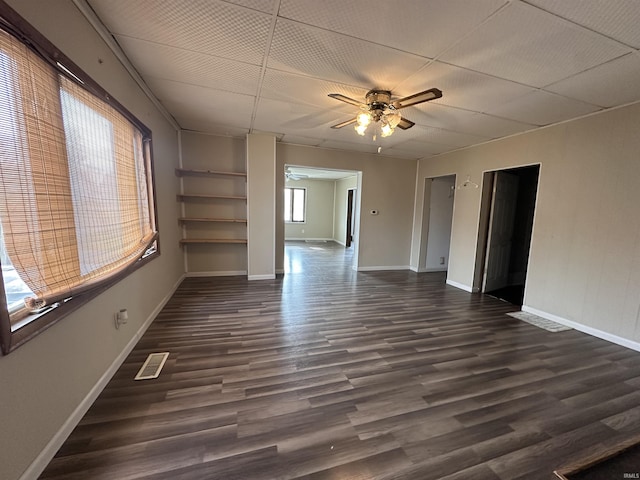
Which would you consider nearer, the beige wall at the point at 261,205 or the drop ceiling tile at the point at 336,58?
the drop ceiling tile at the point at 336,58

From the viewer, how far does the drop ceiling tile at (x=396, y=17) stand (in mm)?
1521

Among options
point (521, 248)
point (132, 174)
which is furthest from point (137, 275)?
point (521, 248)

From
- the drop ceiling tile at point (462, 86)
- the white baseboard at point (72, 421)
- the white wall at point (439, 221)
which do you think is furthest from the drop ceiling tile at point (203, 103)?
the white wall at point (439, 221)

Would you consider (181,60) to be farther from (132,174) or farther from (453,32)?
(453,32)

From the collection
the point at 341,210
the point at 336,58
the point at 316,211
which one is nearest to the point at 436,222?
the point at 341,210

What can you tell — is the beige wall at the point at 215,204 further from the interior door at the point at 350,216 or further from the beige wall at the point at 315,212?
the beige wall at the point at 315,212

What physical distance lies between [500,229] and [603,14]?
3569mm

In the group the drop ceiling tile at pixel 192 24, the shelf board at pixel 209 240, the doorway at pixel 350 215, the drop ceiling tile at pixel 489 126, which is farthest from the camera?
the doorway at pixel 350 215

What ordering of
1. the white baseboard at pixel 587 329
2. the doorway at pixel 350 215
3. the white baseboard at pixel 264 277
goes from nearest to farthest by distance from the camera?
the white baseboard at pixel 587 329 → the white baseboard at pixel 264 277 → the doorway at pixel 350 215

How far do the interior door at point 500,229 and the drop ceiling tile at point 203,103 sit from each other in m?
4.15

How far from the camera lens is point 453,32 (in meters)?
1.73

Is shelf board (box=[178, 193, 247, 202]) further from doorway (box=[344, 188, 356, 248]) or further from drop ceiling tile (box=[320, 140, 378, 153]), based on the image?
doorway (box=[344, 188, 356, 248])

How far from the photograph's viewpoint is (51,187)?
1354 millimetres

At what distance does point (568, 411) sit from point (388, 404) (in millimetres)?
1260
